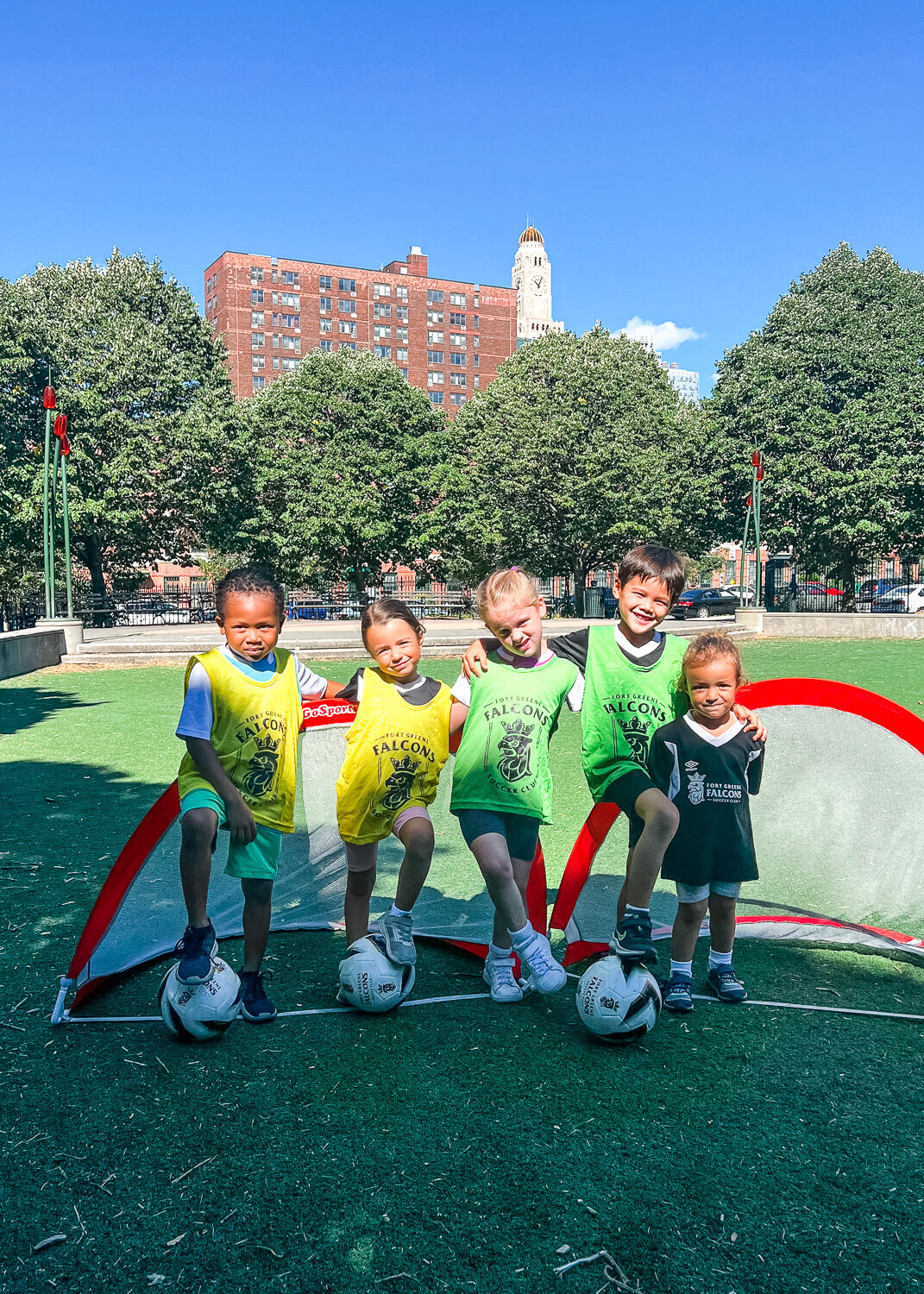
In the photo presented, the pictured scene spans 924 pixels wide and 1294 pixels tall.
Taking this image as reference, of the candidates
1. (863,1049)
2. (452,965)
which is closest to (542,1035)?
(452,965)

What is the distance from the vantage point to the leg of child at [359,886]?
3.71 m

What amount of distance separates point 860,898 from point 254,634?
9.95ft

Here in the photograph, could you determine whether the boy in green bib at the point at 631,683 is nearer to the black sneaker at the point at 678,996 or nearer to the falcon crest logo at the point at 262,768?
the black sneaker at the point at 678,996

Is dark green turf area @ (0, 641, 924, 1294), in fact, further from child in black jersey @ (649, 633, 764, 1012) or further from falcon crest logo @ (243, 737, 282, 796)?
falcon crest logo @ (243, 737, 282, 796)

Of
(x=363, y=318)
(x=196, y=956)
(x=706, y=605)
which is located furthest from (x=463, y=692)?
(x=363, y=318)

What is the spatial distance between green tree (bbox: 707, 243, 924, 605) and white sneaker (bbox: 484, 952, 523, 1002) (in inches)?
1413

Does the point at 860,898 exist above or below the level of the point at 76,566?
below

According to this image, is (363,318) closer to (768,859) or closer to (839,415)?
(839,415)

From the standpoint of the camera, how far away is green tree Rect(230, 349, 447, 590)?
37.9m

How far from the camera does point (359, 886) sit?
12.3 ft

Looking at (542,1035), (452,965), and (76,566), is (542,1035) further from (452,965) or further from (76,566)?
(76,566)

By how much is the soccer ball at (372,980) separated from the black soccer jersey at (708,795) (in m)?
1.10

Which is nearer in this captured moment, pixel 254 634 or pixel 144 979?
pixel 254 634

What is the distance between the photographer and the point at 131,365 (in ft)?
109
